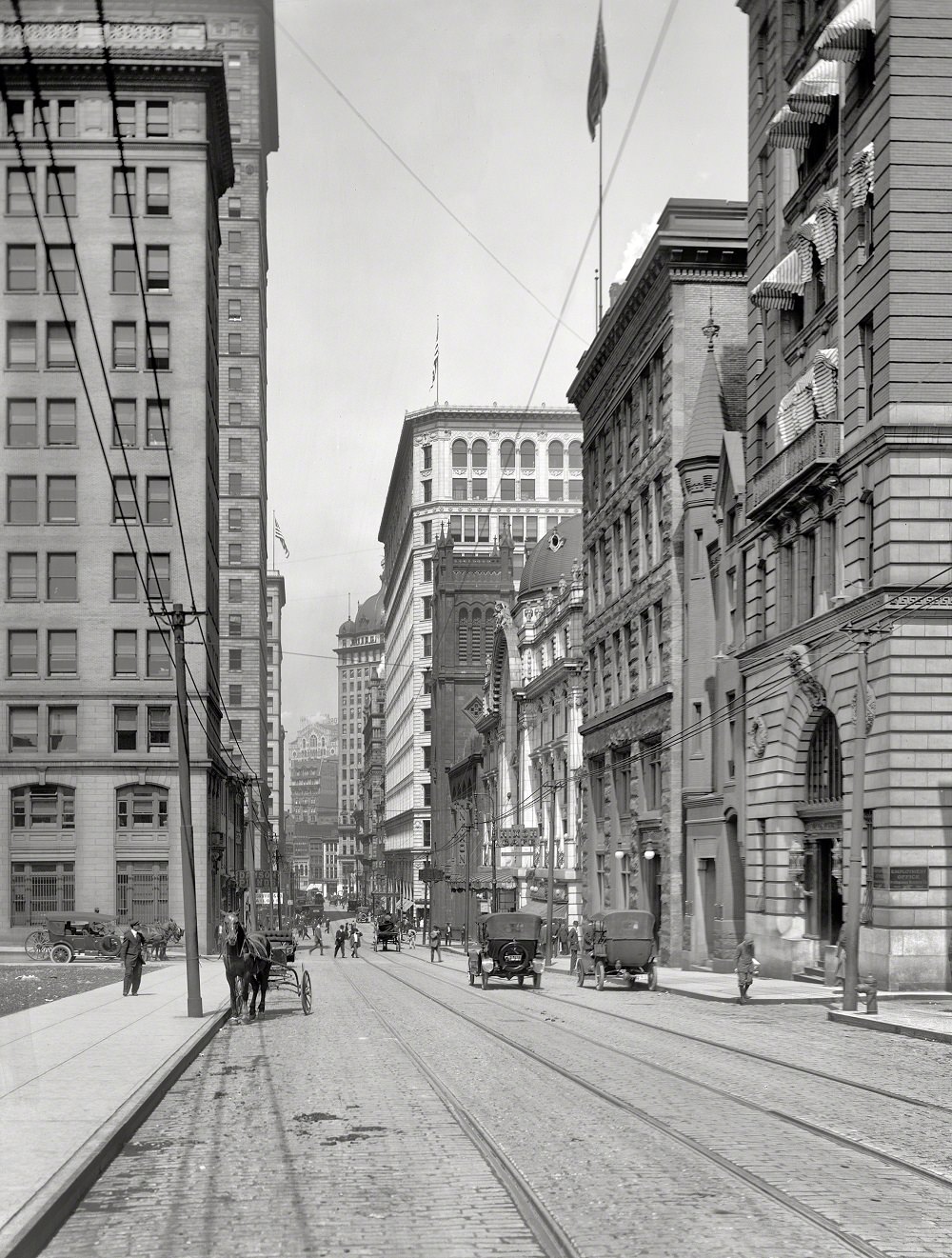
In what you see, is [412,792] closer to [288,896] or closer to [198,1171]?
[288,896]

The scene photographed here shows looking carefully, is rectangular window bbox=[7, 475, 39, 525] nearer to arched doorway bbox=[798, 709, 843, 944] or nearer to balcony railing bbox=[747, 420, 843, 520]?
balcony railing bbox=[747, 420, 843, 520]

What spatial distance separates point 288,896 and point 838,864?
15709cm

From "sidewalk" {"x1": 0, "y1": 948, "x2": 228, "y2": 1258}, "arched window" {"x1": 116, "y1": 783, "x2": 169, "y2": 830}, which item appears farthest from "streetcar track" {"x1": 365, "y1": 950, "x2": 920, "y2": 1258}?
"arched window" {"x1": 116, "y1": 783, "x2": 169, "y2": 830}

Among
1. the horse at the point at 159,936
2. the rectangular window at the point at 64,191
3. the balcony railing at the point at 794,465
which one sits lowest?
the horse at the point at 159,936

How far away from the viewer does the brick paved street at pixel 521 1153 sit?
1029cm

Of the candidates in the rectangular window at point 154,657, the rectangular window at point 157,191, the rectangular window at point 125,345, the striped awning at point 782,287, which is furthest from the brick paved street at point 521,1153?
the rectangular window at point 157,191

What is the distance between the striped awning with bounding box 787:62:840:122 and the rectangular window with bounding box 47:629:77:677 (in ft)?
144

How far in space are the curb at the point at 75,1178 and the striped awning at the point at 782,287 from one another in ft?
94.4

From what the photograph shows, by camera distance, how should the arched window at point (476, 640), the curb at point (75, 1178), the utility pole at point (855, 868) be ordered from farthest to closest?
the arched window at point (476, 640) < the utility pole at point (855, 868) < the curb at point (75, 1178)

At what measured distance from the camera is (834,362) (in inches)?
1494

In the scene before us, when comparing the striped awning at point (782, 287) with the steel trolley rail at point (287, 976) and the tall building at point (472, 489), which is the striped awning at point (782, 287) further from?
the tall building at point (472, 489)

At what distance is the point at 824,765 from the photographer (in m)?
38.9

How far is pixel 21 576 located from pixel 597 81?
46.7 meters

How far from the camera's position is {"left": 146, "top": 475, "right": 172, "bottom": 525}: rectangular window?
71.7 m
